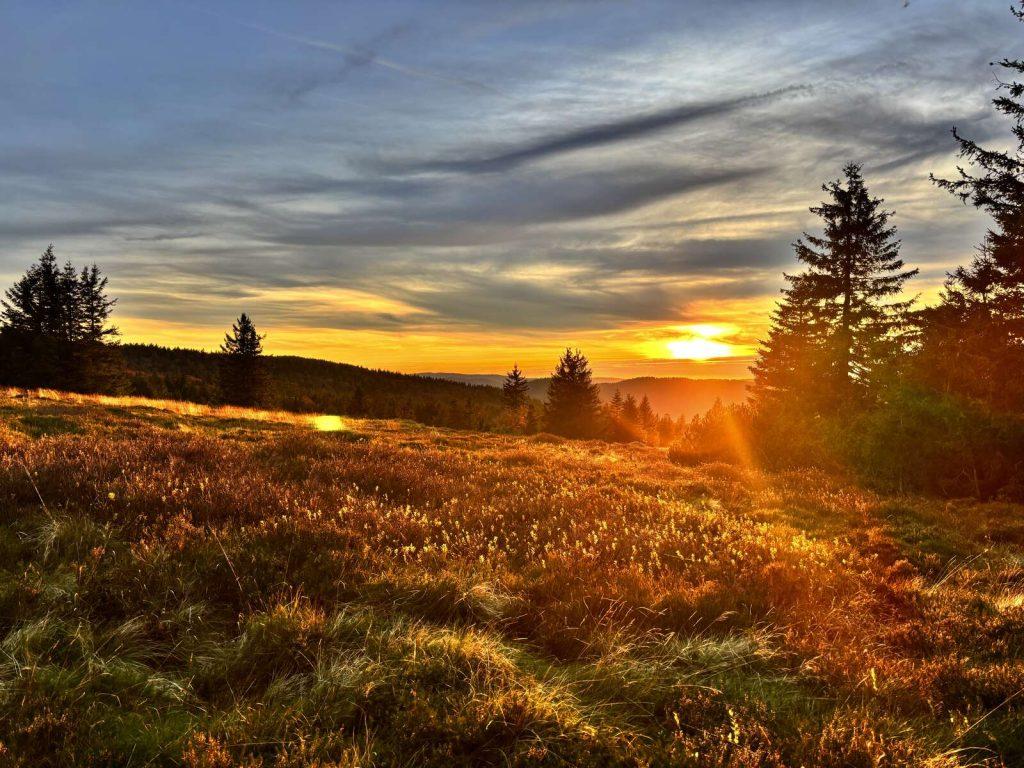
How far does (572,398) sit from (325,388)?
72.8m

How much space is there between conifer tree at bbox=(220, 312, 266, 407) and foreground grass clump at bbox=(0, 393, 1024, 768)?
63.4 m

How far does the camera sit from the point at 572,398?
60.4 m

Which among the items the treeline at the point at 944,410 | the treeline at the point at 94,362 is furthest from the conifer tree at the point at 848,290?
the treeline at the point at 94,362

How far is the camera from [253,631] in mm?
3842

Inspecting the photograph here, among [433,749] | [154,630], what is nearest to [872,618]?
[433,749]

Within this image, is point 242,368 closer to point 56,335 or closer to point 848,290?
point 56,335

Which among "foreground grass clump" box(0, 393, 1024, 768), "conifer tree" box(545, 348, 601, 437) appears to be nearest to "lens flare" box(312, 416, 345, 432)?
"foreground grass clump" box(0, 393, 1024, 768)

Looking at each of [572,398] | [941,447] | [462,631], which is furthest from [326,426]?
[572,398]

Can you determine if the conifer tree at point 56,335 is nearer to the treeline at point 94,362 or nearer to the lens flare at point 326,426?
the treeline at point 94,362

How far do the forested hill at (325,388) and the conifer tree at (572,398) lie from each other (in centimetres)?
2349

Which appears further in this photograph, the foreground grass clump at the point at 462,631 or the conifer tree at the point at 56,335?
the conifer tree at the point at 56,335

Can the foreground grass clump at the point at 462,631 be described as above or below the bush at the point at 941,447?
below

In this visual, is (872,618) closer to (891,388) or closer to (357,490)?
(357,490)

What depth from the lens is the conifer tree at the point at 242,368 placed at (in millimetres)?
66938
